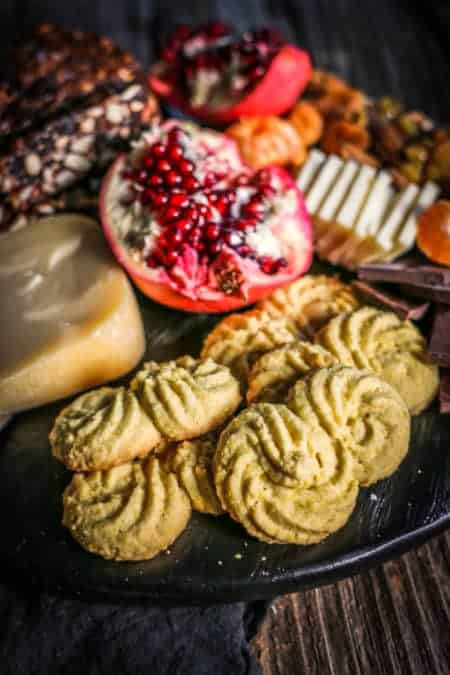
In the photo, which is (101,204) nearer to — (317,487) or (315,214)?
(315,214)

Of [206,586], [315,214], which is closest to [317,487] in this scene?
[206,586]

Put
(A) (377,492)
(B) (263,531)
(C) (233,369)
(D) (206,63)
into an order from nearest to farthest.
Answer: (B) (263,531)
(A) (377,492)
(C) (233,369)
(D) (206,63)

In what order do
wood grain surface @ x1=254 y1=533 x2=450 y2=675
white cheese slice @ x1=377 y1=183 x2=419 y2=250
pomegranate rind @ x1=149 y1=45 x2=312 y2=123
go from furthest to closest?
pomegranate rind @ x1=149 y1=45 x2=312 y2=123 → white cheese slice @ x1=377 y1=183 x2=419 y2=250 → wood grain surface @ x1=254 y1=533 x2=450 y2=675

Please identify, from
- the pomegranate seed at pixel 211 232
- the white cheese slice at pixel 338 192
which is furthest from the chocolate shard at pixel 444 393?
the pomegranate seed at pixel 211 232

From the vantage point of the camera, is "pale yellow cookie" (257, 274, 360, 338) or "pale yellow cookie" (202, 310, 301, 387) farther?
"pale yellow cookie" (257, 274, 360, 338)

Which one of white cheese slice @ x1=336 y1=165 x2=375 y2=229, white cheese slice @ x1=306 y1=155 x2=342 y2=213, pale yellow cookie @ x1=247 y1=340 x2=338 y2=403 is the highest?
white cheese slice @ x1=306 y1=155 x2=342 y2=213

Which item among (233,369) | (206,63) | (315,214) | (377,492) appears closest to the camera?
(377,492)

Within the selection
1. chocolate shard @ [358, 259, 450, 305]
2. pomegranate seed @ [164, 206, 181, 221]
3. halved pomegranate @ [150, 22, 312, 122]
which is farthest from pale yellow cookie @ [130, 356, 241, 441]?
halved pomegranate @ [150, 22, 312, 122]

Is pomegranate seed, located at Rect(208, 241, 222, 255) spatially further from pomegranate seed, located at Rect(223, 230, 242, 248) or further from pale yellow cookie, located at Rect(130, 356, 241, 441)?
pale yellow cookie, located at Rect(130, 356, 241, 441)
